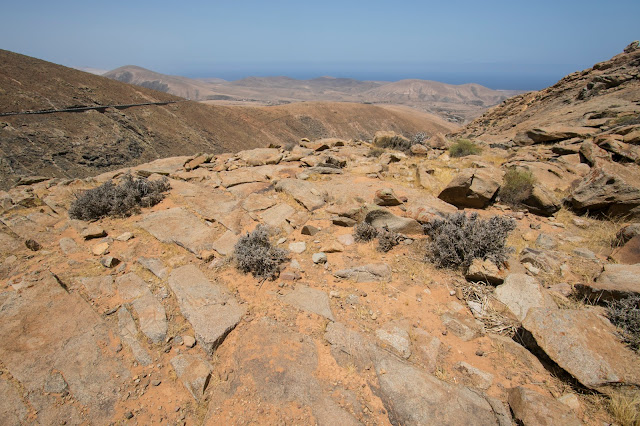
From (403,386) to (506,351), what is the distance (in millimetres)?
1239

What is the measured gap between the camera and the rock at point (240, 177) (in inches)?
288

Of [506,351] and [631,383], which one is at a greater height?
[631,383]

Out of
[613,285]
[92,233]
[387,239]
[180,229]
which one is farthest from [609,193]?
[92,233]

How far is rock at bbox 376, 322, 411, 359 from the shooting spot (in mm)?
3008

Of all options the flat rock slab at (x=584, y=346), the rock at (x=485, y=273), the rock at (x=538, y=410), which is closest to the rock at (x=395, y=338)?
the rock at (x=538, y=410)

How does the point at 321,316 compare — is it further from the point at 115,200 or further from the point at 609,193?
Result: the point at 609,193

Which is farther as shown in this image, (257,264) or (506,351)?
(257,264)

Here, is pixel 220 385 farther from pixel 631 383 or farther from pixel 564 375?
pixel 631 383

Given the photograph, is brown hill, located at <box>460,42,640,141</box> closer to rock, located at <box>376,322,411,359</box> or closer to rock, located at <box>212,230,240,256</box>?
rock, located at <box>376,322,411,359</box>

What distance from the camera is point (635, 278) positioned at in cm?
325

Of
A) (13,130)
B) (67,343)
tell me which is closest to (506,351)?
(67,343)

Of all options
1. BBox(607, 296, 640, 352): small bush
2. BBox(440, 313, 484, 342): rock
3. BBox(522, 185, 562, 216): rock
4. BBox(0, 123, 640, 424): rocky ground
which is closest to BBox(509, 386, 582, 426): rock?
BBox(0, 123, 640, 424): rocky ground

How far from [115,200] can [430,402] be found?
20.8ft

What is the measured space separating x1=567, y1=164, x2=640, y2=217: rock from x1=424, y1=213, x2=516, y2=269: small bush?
8.68 ft
